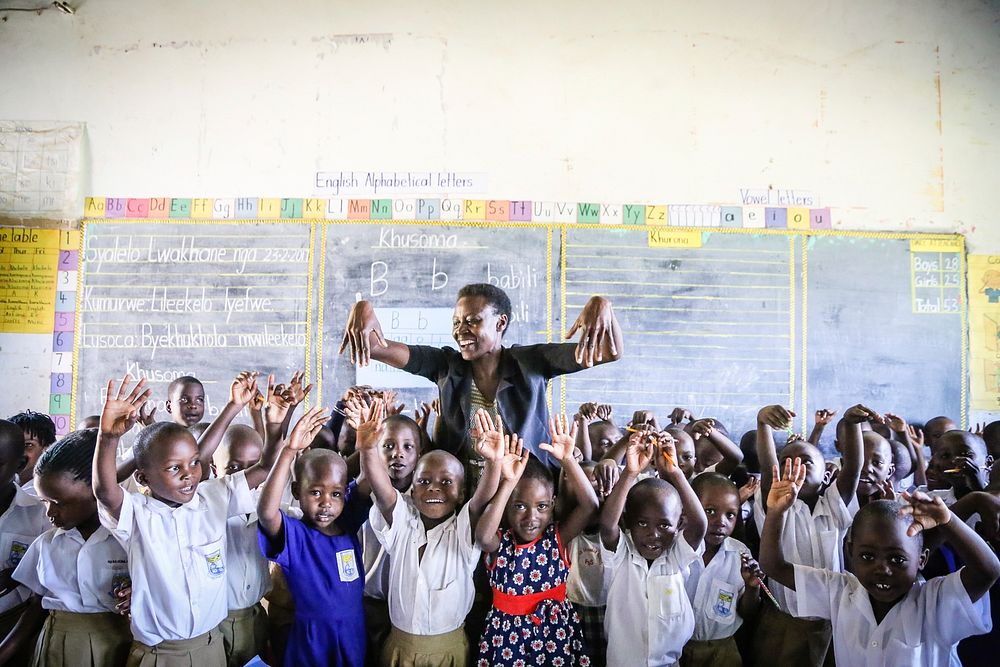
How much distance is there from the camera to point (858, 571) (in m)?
1.64

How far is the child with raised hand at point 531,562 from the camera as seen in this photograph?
176cm

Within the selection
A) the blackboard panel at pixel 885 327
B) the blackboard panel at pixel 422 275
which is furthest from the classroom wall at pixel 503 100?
the blackboard panel at pixel 422 275

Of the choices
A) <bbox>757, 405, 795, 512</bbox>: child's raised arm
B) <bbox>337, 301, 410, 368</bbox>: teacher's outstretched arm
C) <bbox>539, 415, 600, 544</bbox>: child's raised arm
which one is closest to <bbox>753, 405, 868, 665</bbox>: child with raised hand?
<bbox>757, 405, 795, 512</bbox>: child's raised arm

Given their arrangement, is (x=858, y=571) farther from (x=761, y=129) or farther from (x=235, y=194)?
(x=235, y=194)

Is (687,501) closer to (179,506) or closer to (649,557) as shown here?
(649,557)

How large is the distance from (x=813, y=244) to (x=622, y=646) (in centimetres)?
307

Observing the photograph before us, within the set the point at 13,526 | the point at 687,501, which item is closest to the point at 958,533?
the point at 687,501

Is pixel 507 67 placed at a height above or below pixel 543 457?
above

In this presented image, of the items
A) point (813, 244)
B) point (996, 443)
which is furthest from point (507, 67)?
point (996, 443)

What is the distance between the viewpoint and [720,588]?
195cm

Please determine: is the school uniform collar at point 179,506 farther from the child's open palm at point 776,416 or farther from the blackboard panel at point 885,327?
the blackboard panel at point 885,327

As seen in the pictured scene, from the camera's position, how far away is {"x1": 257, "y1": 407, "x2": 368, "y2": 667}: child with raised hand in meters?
1.79

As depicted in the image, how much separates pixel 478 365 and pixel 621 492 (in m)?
0.61

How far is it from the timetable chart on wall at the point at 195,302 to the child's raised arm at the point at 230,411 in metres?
1.79
